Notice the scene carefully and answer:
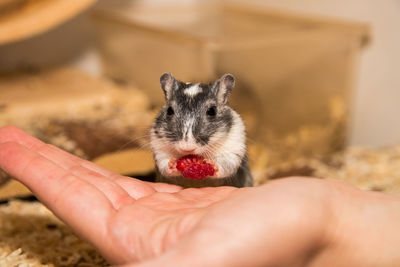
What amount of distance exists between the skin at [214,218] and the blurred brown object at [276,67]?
1.46m

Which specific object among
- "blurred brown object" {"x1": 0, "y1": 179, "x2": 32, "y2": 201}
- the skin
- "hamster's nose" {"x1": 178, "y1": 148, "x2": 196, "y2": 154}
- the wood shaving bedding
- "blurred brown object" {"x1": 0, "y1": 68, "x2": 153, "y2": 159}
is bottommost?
the wood shaving bedding

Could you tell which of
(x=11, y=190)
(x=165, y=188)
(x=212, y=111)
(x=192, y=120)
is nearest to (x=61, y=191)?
(x=165, y=188)

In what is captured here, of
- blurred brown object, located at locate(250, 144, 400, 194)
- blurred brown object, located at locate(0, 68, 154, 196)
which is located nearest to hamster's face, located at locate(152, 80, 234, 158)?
blurred brown object, located at locate(0, 68, 154, 196)

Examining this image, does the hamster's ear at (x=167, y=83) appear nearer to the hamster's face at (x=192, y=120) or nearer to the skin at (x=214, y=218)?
the hamster's face at (x=192, y=120)

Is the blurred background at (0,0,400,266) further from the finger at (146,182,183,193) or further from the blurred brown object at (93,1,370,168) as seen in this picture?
the finger at (146,182,183,193)

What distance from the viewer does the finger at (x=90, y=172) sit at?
1958 millimetres

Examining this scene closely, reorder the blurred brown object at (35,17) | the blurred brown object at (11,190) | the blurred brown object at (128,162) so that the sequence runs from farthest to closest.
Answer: the blurred brown object at (35,17) < the blurred brown object at (128,162) < the blurred brown object at (11,190)

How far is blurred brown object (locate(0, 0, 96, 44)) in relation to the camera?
3.85 meters

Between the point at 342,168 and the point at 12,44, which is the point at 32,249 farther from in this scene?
the point at 12,44

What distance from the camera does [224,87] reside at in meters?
2.25

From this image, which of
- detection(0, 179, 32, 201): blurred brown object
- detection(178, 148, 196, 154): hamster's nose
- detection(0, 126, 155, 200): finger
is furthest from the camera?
detection(0, 179, 32, 201): blurred brown object

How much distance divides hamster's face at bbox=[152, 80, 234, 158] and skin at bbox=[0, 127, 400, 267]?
210mm

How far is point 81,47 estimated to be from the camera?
5660 mm

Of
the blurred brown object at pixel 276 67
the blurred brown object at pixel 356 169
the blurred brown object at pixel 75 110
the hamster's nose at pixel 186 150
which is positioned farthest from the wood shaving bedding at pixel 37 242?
the blurred brown object at pixel 356 169
